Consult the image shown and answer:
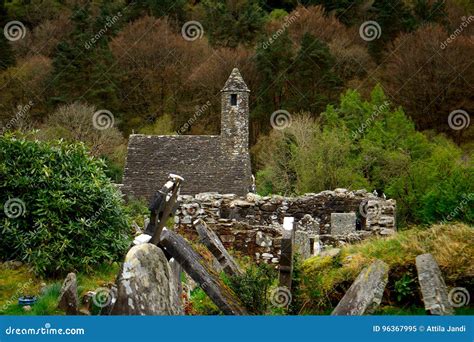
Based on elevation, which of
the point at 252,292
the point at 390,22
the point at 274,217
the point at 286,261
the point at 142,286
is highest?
the point at 390,22

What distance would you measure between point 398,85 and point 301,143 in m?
14.4

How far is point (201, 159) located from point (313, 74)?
2124cm

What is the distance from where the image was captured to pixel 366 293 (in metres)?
6.92

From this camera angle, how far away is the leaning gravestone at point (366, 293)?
270 inches

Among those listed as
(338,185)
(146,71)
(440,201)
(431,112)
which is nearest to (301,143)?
(338,185)

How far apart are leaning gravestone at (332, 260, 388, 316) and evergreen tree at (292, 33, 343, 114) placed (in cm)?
4625

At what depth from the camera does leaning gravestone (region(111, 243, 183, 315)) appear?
600 cm

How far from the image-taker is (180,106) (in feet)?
185

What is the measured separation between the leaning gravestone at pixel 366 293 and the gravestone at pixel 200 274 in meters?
1.30

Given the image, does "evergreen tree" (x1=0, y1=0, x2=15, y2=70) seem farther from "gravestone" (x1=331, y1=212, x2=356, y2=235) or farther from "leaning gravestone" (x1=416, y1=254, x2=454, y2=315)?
"leaning gravestone" (x1=416, y1=254, x2=454, y2=315)

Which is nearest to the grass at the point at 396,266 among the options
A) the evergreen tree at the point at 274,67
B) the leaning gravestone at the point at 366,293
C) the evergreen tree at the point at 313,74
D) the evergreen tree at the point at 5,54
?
the leaning gravestone at the point at 366,293

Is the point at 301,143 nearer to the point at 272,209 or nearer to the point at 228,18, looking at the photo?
the point at 272,209

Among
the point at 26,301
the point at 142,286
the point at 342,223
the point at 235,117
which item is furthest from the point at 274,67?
the point at 142,286

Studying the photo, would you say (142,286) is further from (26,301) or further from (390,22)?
(390,22)
